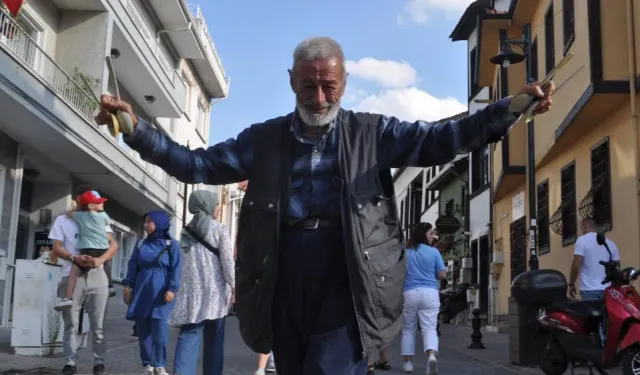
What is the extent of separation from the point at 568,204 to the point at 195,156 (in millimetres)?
12408

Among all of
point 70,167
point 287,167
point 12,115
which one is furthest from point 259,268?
point 70,167

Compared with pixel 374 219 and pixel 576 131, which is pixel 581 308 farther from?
pixel 576 131

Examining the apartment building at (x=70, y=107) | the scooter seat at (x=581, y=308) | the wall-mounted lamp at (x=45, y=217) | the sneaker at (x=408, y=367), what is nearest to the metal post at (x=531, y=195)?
the sneaker at (x=408, y=367)

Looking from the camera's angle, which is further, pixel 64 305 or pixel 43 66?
pixel 43 66

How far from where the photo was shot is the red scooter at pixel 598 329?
7.19 meters

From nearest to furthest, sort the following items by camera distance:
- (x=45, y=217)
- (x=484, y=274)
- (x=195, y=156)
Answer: (x=195, y=156) → (x=45, y=217) → (x=484, y=274)

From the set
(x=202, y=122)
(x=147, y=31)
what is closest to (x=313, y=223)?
(x=147, y=31)

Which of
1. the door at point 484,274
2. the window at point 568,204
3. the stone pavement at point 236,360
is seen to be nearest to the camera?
the stone pavement at point 236,360

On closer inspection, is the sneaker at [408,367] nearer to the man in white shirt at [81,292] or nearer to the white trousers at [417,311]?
the white trousers at [417,311]

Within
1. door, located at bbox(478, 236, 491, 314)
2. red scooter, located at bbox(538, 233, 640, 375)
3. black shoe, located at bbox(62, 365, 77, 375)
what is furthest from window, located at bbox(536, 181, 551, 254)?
black shoe, located at bbox(62, 365, 77, 375)

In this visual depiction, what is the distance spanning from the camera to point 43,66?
15.7 metres

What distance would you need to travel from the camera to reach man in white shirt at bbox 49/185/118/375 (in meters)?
7.83

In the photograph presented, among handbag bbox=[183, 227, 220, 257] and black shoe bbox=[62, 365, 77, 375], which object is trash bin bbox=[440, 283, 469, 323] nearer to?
black shoe bbox=[62, 365, 77, 375]

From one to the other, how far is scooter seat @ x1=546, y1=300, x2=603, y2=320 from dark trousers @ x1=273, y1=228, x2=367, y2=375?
547 centimetres
